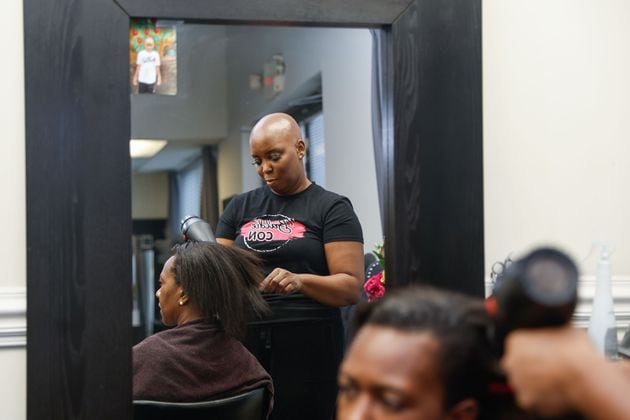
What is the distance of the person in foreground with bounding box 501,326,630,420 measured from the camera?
0.60 metres

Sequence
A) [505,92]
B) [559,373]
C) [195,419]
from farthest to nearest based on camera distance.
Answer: [505,92] → [195,419] → [559,373]

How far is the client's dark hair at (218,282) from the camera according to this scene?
77.2 inches

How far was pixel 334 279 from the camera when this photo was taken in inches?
82.6

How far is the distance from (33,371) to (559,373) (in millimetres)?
1432

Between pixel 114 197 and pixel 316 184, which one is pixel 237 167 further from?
pixel 114 197

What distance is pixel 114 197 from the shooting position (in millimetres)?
1860

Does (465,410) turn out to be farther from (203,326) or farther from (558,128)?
(558,128)

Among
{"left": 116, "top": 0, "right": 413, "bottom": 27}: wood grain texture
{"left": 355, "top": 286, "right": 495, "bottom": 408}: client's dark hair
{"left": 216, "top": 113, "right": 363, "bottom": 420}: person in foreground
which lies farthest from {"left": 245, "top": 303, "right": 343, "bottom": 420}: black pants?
{"left": 355, "top": 286, "right": 495, "bottom": 408}: client's dark hair

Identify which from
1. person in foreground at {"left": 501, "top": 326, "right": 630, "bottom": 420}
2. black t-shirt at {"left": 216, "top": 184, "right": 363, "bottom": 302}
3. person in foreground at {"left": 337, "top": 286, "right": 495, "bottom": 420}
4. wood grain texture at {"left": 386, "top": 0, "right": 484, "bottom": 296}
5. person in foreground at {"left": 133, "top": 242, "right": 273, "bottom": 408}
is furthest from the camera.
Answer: black t-shirt at {"left": 216, "top": 184, "right": 363, "bottom": 302}

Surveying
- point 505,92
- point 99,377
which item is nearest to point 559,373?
point 99,377

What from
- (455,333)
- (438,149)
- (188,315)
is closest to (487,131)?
(438,149)

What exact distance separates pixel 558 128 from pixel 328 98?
59 centimetres

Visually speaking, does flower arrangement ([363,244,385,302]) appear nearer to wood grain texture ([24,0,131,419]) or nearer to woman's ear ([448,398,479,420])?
wood grain texture ([24,0,131,419])

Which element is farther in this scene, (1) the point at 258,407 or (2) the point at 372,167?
(2) the point at 372,167
